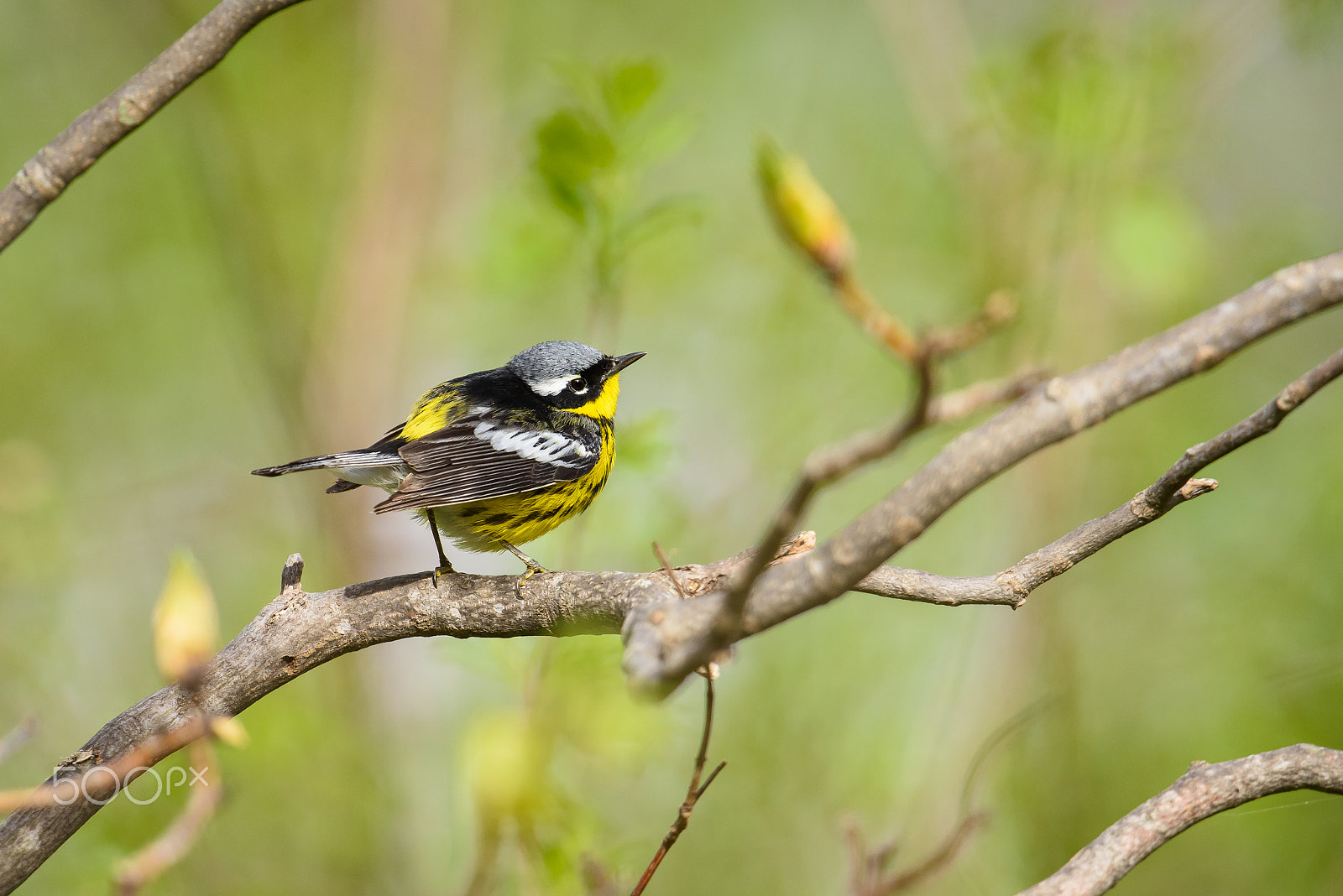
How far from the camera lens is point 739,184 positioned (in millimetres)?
7871

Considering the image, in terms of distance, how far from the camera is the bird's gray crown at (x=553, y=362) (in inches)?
160

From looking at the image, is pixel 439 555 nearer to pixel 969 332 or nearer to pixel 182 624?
pixel 182 624

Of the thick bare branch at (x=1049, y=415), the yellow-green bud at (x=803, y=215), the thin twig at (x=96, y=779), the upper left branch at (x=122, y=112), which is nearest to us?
the yellow-green bud at (x=803, y=215)

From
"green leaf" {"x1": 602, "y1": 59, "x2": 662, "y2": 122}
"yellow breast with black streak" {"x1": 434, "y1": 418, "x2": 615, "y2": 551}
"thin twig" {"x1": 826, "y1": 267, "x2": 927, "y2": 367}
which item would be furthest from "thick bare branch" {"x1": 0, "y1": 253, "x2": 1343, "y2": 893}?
"green leaf" {"x1": 602, "y1": 59, "x2": 662, "y2": 122}

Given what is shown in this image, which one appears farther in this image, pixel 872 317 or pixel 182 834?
pixel 182 834

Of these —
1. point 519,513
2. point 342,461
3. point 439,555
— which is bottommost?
point 439,555

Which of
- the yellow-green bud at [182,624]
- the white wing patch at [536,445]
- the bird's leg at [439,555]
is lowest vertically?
the yellow-green bud at [182,624]

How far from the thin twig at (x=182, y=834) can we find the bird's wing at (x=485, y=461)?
183 cm

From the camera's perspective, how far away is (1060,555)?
6.22ft

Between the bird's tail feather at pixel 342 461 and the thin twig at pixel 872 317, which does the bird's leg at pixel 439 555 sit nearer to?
the bird's tail feather at pixel 342 461

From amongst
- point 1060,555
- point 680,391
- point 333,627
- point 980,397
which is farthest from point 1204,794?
point 680,391

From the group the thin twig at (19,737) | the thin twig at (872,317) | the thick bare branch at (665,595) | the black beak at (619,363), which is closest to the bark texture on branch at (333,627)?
the thick bare branch at (665,595)

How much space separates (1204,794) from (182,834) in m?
1.75

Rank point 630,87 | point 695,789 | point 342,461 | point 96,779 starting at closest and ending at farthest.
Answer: point 695,789, point 96,779, point 630,87, point 342,461
